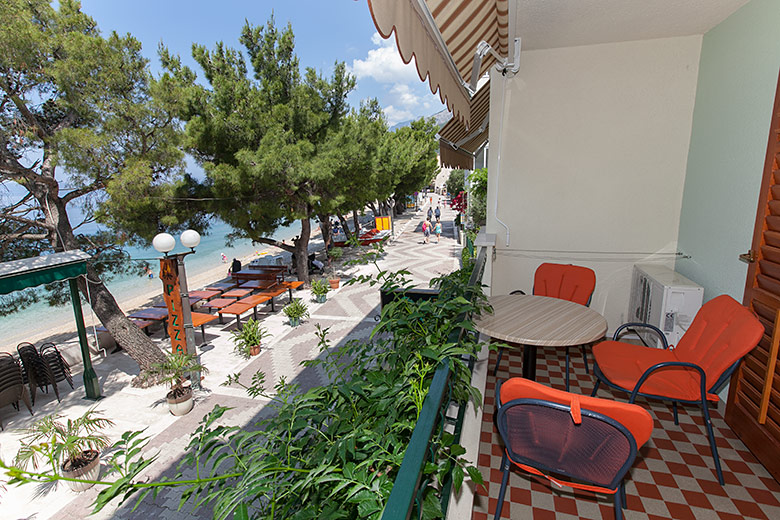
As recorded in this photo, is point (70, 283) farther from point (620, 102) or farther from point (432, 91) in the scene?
point (620, 102)

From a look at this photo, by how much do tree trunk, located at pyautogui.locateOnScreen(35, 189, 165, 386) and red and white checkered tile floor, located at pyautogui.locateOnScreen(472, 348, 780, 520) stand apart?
22.2ft

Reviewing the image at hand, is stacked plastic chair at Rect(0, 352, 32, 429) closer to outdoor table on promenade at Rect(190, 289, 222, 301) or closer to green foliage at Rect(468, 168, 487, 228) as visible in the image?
outdoor table on promenade at Rect(190, 289, 222, 301)

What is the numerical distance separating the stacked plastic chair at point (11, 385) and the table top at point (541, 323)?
712cm

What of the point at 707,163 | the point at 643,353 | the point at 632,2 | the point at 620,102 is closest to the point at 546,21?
the point at 632,2

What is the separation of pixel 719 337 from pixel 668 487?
40.5 inches

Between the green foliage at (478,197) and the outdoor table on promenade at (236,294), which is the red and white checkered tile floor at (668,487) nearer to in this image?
the green foliage at (478,197)

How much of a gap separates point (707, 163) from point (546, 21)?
2.01 metres

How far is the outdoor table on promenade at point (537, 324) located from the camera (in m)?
2.49

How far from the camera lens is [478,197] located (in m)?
8.73

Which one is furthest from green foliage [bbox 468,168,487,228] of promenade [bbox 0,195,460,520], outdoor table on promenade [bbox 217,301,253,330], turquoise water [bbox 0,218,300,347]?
turquoise water [bbox 0,218,300,347]

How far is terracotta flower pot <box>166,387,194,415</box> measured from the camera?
559cm

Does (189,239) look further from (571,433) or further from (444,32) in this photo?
(571,433)

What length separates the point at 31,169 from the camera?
6141 millimetres

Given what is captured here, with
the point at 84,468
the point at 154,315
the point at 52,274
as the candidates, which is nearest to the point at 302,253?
the point at 154,315
